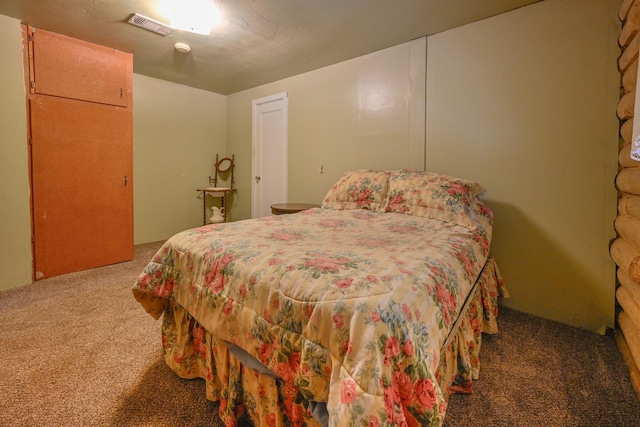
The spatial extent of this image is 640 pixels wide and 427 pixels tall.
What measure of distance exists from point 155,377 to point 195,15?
100 inches

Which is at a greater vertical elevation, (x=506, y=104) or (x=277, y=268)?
(x=506, y=104)

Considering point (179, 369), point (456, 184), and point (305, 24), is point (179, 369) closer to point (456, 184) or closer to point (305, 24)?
point (456, 184)

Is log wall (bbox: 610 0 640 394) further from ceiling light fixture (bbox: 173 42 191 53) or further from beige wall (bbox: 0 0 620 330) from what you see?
ceiling light fixture (bbox: 173 42 191 53)

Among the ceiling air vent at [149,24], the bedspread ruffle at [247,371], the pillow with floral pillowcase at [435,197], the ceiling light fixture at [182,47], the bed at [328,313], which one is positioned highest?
the ceiling light fixture at [182,47]

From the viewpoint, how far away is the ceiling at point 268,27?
2.21 m

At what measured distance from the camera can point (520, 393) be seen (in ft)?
4.59

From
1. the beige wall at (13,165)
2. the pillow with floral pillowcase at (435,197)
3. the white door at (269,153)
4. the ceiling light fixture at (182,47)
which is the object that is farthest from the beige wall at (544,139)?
the beige wall at (13,165)

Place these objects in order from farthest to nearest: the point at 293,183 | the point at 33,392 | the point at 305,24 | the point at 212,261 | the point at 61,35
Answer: the point at 293,183
the point at 61,35
the point at 305,24
the point at 33,392
the point at 212,261

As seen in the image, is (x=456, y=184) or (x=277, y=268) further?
(x=456, y=184)

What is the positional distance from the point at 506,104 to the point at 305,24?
68.7 inches

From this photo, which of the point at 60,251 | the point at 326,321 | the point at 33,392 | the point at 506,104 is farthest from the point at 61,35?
the point at 506,104

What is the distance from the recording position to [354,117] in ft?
10.4

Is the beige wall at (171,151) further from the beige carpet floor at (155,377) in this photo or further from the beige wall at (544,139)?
the beige wall at (544,139)

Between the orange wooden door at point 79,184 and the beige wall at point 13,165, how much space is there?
78 mm
